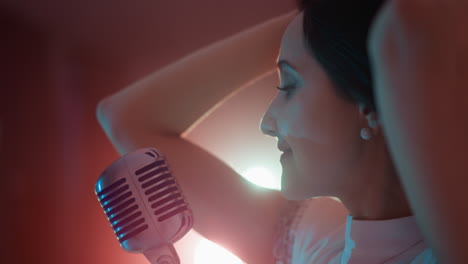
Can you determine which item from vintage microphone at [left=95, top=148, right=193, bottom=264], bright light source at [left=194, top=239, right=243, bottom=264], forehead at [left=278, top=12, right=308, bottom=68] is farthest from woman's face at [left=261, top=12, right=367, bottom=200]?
bright light source at [left=194, top=239, right=243, bottom=264]

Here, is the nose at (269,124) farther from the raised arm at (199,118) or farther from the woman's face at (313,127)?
the raised arm at (199,118)

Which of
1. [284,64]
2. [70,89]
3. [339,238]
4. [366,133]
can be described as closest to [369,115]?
[366,133]

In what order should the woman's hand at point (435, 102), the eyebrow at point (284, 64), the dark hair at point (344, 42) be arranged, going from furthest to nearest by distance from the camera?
the eyebrow at point (284, 64), the dark hair at point (344, 42), the woman's hand at point (435, 102)

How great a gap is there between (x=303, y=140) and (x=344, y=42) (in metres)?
0.15

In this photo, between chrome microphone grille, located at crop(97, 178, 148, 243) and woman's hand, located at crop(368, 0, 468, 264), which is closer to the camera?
woman's hand, located at crop(368, 0, 468, 264)

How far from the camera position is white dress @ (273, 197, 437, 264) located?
1.86ft

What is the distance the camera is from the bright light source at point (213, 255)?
0.94 metres

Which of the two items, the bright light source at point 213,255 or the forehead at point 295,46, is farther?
the bright light source at point 213,255

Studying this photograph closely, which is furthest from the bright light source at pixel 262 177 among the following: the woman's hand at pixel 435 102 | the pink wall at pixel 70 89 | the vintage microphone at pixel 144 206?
the woman's hand at pixel 435 102

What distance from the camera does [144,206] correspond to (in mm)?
546

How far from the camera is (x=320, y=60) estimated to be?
587 mm

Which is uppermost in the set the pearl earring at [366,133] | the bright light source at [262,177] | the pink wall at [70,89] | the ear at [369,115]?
the pink wall at [70,89]

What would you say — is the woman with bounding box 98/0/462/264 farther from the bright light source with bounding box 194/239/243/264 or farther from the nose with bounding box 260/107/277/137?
the bright light source with bounding box 194/239/243/264

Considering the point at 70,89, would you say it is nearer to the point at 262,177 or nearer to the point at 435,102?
the point at 262,177
